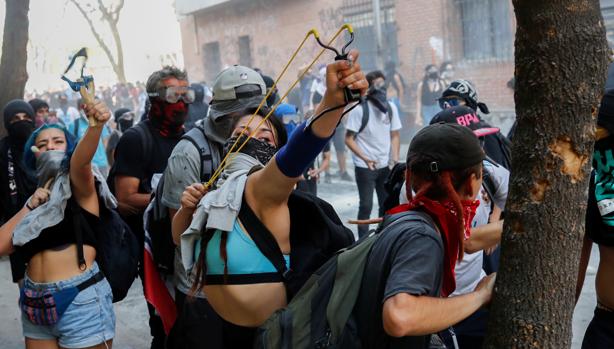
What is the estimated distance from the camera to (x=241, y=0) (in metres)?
23.6

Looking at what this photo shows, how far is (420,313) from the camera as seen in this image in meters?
1.82

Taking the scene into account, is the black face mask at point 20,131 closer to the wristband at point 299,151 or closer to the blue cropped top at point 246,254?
the blue cropped top at point 246,254

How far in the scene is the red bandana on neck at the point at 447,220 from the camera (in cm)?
204

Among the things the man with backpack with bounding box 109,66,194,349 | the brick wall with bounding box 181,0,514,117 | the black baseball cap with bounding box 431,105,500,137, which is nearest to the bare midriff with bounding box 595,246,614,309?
the black baseball cap with bounding box 431,105,500,137

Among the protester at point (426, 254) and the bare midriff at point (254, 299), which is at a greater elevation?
the protester at point (426, 254)

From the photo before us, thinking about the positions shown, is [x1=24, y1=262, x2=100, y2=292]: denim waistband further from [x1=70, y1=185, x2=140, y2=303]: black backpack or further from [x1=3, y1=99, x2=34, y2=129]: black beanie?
[x1=3, y1=99, x2=34, y2=129]: black beanie

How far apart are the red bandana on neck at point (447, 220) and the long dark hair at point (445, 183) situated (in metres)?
0.01

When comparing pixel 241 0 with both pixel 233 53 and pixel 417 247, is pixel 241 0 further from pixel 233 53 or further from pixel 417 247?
pixel 417 247

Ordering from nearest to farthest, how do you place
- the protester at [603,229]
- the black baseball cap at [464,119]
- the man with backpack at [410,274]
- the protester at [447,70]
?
1. the man with backpack at [410,274]
2. the protester at [603,229]
3. the black baseball cap at [464,119]
4. the protester at [447,70]

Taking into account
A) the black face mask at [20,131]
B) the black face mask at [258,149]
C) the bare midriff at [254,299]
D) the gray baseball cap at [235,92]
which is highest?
the gray baseball cap at [235,92]

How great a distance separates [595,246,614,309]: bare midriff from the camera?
286 cm

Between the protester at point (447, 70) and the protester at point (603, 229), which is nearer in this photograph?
the protester at point (603, 229)

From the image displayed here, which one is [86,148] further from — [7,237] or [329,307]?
[329,307]

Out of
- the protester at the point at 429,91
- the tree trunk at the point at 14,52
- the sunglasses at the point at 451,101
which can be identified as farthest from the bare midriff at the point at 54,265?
the protester at the point at 429,91
